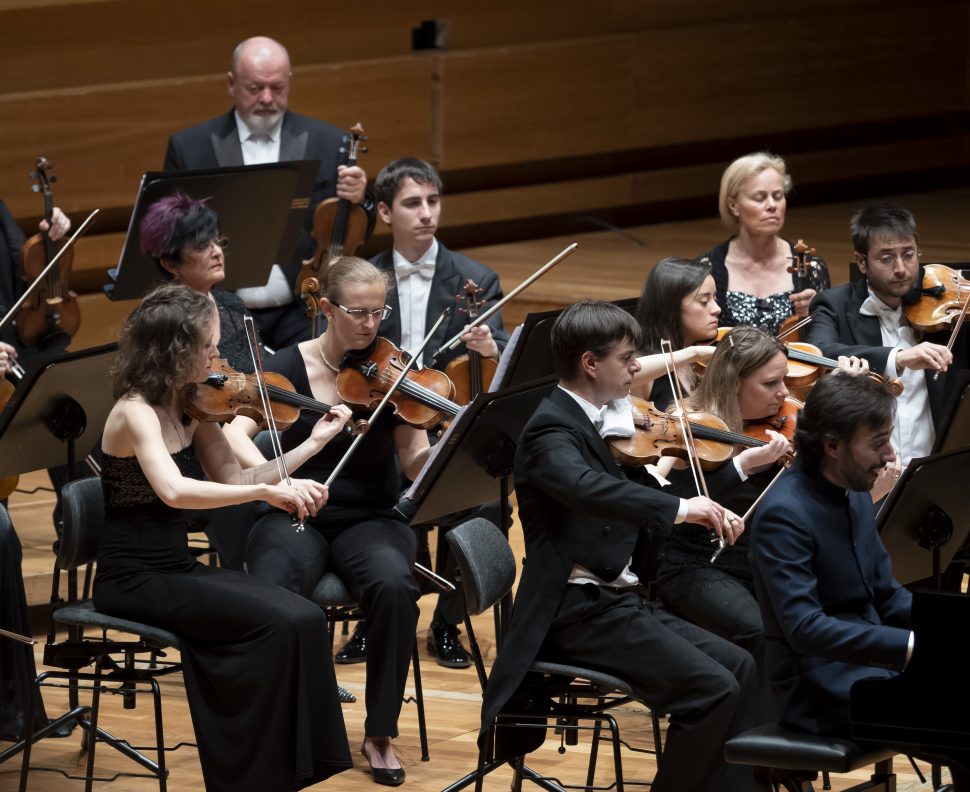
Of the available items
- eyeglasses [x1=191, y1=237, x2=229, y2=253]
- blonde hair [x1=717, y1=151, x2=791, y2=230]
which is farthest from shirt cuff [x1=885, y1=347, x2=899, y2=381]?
eyeglasses [x1=191, y1=237, x2=229, y2=253]

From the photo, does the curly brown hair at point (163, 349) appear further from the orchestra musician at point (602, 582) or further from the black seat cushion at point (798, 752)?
the black seat cushion at point (798, 752)

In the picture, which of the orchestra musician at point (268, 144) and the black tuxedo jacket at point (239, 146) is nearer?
the orchestra musician at point (268, 144)

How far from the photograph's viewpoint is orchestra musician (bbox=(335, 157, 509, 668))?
454cm

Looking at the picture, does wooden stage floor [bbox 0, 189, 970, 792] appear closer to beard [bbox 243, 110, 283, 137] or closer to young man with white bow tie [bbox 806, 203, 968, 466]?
young man with white bow tie [bbox 806, 203, 968, 466]

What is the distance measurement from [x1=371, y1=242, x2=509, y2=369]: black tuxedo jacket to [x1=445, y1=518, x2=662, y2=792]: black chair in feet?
3.78

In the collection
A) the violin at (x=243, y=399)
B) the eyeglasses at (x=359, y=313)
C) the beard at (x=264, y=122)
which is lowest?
the violin at (x=243, y=399)

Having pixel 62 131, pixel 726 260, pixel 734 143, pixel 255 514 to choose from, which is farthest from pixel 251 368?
pixel 734 143

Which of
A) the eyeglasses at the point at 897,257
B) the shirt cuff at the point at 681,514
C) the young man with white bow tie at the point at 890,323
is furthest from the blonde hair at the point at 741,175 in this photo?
the shirt cuff at the point at 681,514

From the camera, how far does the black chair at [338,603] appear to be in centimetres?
372

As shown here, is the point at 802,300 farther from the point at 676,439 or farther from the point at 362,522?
the point at 362,522

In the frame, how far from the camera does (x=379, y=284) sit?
3.89 metres

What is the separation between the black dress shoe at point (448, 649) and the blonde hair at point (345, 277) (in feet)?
3.30

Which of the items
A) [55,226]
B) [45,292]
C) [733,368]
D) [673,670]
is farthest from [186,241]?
[673,670]

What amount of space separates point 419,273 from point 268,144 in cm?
80
